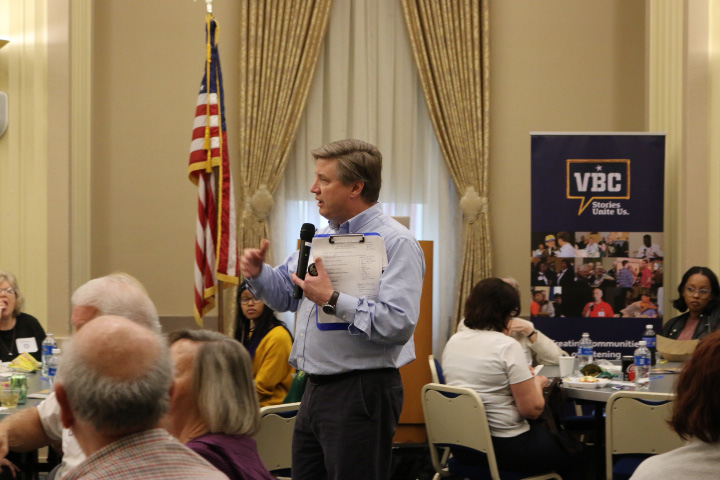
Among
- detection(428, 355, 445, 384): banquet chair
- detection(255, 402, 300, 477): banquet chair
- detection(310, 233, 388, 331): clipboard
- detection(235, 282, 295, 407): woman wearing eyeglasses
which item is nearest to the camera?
detection(310, 233, 388, 331): clipboard

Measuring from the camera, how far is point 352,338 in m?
2.71

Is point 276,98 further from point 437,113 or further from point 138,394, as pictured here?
point 138,394

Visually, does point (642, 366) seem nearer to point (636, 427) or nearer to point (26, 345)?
point (636, 427)

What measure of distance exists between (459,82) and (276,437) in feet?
15.8

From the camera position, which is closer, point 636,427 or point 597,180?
point 636,427

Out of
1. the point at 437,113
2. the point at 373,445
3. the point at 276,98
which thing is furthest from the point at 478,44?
the point at 373,445

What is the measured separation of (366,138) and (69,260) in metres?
2.76

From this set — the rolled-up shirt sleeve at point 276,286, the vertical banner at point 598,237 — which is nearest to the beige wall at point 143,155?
the vertical banner at point 598,237

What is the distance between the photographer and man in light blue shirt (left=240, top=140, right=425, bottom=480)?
2633 mm

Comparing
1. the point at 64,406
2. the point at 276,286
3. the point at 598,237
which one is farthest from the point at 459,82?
the point at 64,406

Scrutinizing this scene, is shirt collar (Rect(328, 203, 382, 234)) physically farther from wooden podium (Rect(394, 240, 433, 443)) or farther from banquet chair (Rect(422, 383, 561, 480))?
wooden podium (Rect(394, 240, 433, 443))

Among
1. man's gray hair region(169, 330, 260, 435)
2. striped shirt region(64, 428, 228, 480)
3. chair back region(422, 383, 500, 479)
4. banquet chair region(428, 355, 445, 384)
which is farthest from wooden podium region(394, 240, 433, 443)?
striped shirt region(64, 428, 228, 480)

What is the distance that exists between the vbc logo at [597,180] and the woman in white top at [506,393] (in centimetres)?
256

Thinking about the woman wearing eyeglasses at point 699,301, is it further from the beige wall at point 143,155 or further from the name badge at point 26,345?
the name badge at point 26,345
